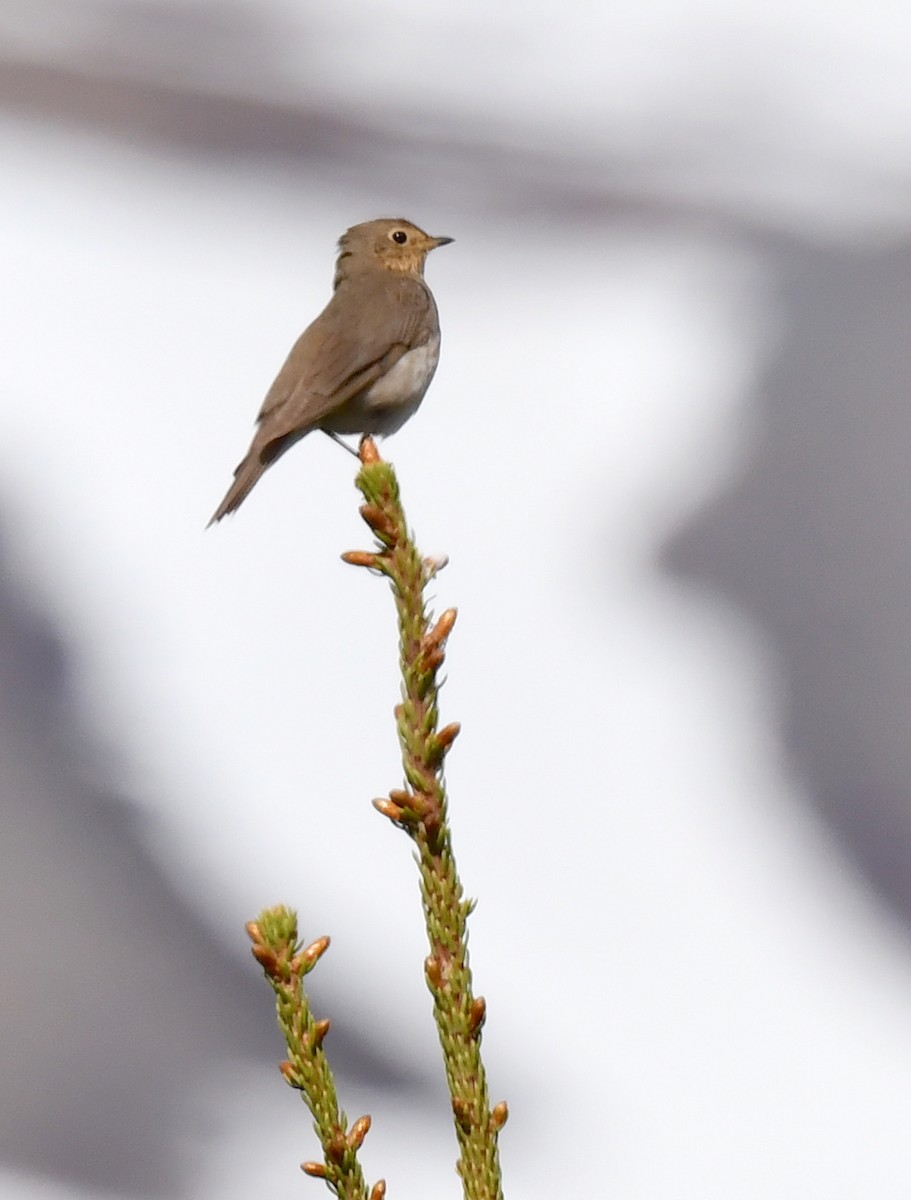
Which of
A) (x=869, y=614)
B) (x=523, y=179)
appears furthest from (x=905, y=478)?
(x=523, y=179)

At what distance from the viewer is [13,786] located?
950 cm

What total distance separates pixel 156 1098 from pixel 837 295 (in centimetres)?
832

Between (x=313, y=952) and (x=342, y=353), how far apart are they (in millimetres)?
2081

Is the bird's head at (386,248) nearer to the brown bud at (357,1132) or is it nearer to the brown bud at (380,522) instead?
the brown bud at (380,522)

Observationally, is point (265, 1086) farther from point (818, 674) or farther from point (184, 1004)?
point (818, 674)

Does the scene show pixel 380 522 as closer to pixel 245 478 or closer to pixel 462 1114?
pixel 462 1114

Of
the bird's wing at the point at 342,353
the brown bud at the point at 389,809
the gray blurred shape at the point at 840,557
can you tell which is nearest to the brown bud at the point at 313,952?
the brown bud at the point at 389,809

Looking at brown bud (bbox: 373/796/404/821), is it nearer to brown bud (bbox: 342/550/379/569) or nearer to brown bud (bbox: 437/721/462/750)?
brown bud (bbox: 437/721/462/750)

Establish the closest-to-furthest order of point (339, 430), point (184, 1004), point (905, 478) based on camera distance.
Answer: point (339, 430) < point (184, 1004) < point (905, 478)

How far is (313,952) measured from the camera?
137 centimetres

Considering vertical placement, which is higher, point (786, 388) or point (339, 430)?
point (786, 388)

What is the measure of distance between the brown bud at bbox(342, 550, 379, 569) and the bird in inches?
49.5

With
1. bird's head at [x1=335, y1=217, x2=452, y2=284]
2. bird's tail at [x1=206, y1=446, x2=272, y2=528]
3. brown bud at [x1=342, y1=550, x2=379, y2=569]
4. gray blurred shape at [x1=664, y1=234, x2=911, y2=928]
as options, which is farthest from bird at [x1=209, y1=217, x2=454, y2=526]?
gray blurred shape at [x1=664, y1=234, x2=911, y2=928]

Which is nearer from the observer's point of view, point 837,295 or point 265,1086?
point 265,1086
